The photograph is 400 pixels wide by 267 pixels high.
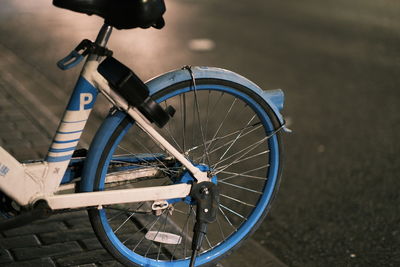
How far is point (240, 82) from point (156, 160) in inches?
21.9

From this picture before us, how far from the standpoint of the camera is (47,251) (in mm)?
3939

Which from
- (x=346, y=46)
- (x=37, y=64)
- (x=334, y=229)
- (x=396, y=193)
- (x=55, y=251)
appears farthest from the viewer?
(x=346, y=46)

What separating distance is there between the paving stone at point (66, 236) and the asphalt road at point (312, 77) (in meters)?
1.17

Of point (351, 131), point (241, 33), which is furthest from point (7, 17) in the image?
point (351, 131)

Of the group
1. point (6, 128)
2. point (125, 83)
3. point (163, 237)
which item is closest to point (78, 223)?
point (163, 237)

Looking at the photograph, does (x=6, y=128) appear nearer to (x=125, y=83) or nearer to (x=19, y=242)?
(x=19, y=242)

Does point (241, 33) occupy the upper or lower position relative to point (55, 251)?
lower

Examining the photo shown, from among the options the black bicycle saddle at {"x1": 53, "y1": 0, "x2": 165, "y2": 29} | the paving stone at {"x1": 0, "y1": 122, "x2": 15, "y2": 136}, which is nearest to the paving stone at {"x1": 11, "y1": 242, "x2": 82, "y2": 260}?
the black bicycle saddle at {"x1": 53, "y1": 0, "x2": 165, "y2": 29}

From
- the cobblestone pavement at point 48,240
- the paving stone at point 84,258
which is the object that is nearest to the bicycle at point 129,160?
the paving stone at point 84,258

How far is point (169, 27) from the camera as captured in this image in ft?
37.5

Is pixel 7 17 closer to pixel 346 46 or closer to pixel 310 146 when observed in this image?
pixel 346 46

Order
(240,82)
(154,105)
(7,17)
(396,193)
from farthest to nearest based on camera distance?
(7,17), (396,193), (240,82), (154,105)

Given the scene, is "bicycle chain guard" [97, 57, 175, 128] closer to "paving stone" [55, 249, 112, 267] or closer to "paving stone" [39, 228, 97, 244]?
"paving stone" [55, 249, 112, 267]

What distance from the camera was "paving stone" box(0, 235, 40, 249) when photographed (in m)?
3.97
